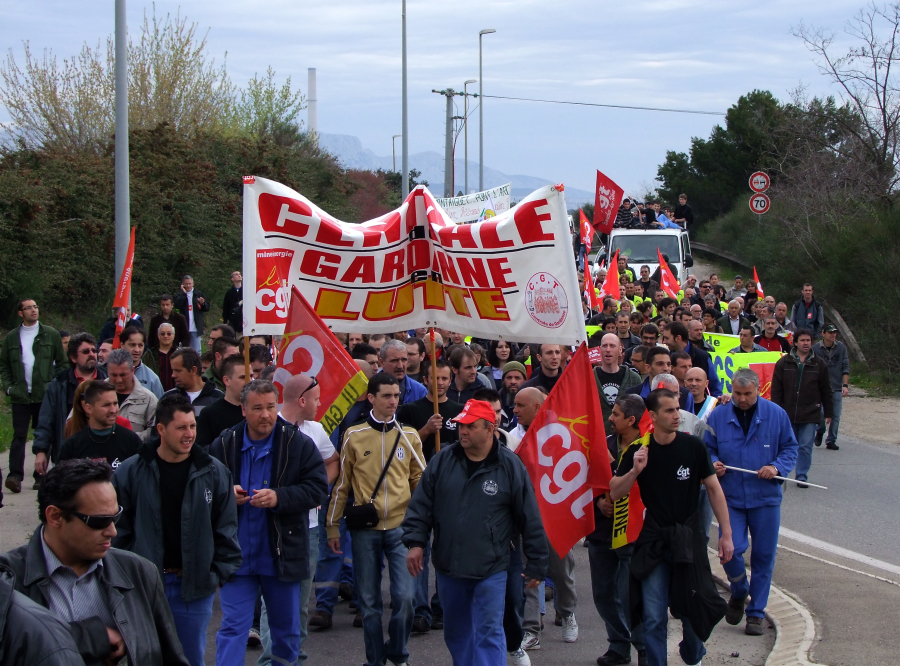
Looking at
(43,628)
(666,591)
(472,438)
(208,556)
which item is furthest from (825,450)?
(43,628)

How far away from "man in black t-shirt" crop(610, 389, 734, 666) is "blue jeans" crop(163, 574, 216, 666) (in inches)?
95.2

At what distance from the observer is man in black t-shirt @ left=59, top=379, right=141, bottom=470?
5734 millimetres

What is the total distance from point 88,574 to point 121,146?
12432 mm

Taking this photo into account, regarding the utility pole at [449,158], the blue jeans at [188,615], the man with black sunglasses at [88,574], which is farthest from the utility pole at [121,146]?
the utility pole at [449,158]

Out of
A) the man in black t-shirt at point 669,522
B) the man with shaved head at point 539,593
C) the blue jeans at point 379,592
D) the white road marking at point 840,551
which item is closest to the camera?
the man in black t-shirt at point 669,522

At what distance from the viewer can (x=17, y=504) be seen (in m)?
10.0

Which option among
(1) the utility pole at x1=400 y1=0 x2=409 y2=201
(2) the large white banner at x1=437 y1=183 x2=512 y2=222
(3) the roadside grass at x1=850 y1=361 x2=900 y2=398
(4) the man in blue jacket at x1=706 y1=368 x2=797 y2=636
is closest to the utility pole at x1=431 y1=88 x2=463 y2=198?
(1) the utility pole at x1=400 y1=0 x2=409 y2=201

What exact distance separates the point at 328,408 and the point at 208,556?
7.08 feet

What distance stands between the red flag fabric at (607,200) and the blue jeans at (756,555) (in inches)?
799

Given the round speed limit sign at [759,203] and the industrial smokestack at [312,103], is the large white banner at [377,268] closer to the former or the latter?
the round speed limit sign at [759,203]

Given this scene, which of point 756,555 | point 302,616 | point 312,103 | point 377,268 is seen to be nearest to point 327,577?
point 302,616

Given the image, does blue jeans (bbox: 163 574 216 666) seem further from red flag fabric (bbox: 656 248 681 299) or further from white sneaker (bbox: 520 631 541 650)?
red flag fabric (bbox: 656 248 681 299)

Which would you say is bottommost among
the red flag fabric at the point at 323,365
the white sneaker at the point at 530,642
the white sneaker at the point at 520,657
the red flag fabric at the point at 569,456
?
the white sneaker at the point at 530,642

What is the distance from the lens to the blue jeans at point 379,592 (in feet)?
19.2
